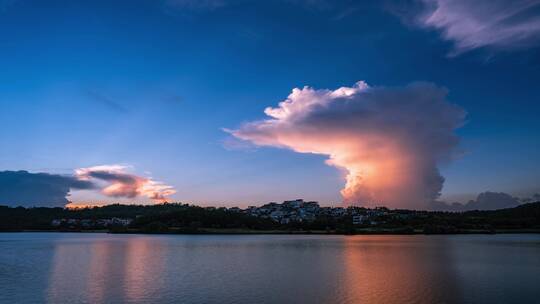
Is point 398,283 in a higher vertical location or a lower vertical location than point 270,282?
lower

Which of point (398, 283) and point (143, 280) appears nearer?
point (398, 283)

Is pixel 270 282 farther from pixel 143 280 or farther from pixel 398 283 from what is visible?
pixel 143 280

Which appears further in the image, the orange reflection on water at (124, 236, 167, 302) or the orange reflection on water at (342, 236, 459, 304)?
the orange reflection on water at (124, 236, 167, 302)

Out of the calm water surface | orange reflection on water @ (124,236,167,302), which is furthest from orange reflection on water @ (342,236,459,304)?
orange reflection on water @ (124,236,167,302)

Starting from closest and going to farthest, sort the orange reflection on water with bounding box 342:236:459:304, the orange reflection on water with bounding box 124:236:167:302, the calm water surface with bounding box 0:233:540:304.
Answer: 1. the calm water surface with bounding box 0:233:540:304
2. the orange reflection on water with bounding box 342:236:459:304
3. the orange reflection on water with bounding box 124:236:167:302

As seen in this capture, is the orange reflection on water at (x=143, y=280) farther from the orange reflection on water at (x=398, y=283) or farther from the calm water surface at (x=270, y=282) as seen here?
the orange reflection on water at (x=398, y=283)

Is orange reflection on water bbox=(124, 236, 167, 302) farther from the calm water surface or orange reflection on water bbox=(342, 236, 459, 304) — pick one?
orange reflection on water bbox=(342, 236, 459, 304)

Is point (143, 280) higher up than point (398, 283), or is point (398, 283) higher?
point (143, 280)

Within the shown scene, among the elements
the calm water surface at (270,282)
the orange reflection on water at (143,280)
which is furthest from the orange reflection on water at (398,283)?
the orange reflection on water at (143,280)

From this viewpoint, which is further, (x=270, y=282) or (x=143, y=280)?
(x=143, y=280)

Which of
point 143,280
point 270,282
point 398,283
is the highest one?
point 143,280

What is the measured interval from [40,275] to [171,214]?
161959 millimetres

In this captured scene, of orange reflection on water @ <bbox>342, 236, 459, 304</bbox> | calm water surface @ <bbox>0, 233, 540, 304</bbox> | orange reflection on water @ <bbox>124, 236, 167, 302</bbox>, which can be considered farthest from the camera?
orange reflection on water @ <bbox>124, 236, 167, 302</bbox>

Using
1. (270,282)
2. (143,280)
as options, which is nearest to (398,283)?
(270,282)
